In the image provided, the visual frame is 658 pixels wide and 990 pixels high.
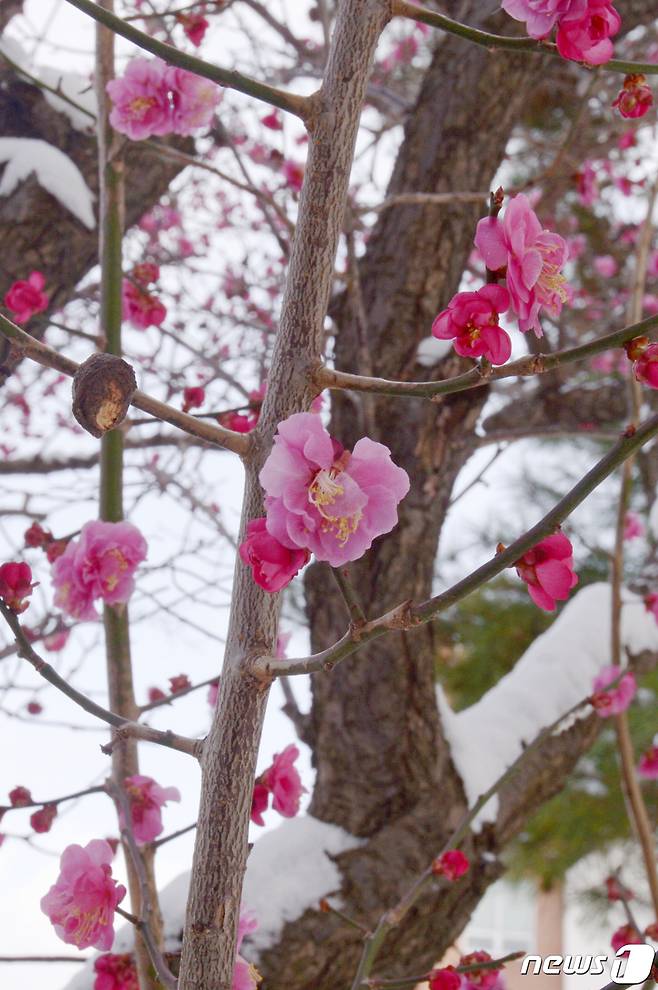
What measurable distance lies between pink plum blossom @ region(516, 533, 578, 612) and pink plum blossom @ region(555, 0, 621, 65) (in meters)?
0.47

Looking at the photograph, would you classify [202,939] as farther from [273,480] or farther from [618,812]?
[618,812]

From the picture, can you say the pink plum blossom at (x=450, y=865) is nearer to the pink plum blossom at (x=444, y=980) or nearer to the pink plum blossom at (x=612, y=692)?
the pink plum blossom at (x=444, y=980)

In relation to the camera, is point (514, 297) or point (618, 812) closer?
point (514, 297)

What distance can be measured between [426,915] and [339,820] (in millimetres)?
255

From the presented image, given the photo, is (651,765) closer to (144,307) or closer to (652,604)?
(652,604)

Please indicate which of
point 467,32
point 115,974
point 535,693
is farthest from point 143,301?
point 535,693

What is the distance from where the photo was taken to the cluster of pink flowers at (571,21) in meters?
0.81

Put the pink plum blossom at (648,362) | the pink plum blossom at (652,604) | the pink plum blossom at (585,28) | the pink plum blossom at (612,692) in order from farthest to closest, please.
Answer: the pink plum blossom at (652,604) → the pink plum blossom at (612,692) → the pink plum blossom at (585,28) → the pink plum blossom at (648,362)

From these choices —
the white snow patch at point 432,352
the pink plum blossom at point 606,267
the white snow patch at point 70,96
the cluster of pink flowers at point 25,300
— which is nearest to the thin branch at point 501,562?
the cluster of pink flowers at point 25,300

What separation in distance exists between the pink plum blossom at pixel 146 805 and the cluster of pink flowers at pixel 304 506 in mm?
565

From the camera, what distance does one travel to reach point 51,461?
3.05m

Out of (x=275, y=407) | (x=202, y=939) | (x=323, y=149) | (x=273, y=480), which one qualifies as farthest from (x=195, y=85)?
(x=202, y=939)

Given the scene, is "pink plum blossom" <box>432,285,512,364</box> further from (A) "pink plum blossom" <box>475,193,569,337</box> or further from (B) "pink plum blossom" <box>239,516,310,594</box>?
(B) "pink plum blossom" <box>239,516,310,594</box>

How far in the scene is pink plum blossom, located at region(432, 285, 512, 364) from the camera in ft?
Result: 2.27
